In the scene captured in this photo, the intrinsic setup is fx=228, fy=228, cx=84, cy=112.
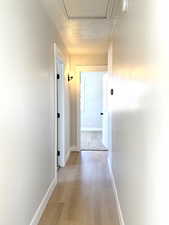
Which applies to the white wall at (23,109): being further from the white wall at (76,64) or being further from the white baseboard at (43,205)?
the white wall at (76,64)

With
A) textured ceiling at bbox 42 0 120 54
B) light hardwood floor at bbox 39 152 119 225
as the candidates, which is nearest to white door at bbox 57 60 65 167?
light hardwood floor at bbox 39 152 119 225

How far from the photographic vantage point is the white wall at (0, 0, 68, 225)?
1.68 metres

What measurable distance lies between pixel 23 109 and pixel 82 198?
1.82 meters

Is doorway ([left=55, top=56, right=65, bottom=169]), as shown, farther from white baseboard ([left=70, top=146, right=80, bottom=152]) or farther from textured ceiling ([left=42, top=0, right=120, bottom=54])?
white baseboard ([left=70, top=146, right=80, bottom=152])

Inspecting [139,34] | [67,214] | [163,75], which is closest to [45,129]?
[67,214]

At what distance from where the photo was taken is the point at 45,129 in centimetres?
300

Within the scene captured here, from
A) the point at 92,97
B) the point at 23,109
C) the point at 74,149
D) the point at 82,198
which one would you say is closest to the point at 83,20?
the point at 23,109

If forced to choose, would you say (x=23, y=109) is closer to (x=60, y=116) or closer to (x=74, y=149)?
(x=60, y=116)

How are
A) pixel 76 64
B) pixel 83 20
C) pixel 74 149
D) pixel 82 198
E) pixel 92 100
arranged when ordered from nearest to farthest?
pixel 82 198
pixel 83 20
pixel 76 64
pixel 74 149
pixel 92 100

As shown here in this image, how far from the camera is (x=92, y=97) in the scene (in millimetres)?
9492

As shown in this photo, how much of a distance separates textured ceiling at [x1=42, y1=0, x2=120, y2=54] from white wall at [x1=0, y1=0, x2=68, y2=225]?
0.25m

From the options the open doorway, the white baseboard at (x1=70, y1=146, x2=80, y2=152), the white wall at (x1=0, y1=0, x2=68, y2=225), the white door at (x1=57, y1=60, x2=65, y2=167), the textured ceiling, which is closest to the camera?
the white wall at (x1=0, y1=0, x2=68, y2=225)

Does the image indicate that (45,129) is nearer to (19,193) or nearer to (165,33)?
(19,193)

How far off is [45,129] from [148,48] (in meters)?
2.03
